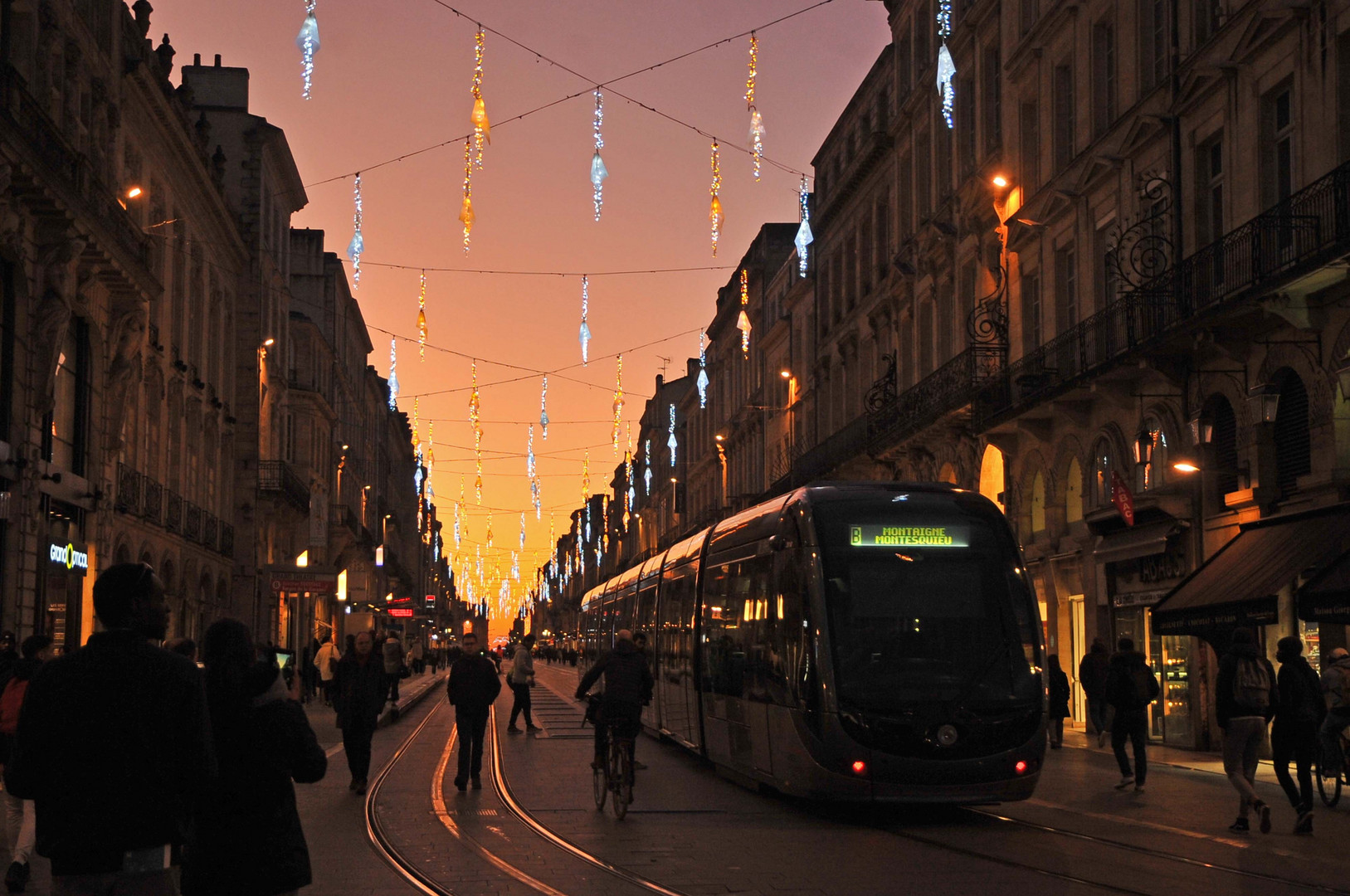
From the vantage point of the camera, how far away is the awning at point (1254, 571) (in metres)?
19.1

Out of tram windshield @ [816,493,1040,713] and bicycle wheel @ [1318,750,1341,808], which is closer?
tram windshield @ [816,493,1040,713]

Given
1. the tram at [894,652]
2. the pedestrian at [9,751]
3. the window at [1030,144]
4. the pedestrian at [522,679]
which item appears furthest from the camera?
the window at [1030,144]

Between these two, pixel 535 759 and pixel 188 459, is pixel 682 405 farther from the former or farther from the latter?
pixel 535 759

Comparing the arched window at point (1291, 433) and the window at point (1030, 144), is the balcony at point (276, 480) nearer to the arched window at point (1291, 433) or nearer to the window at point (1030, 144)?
the window at point (1030, 144)

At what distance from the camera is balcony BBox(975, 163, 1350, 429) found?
18.9 meters

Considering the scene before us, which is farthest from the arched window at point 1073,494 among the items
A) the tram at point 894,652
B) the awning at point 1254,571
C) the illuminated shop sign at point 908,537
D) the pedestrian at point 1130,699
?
the illuminated shop sign at point 908,537

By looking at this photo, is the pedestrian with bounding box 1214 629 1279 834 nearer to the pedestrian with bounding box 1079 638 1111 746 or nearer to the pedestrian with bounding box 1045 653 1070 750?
the pedestrian with bounding box 1045 653 1070 750

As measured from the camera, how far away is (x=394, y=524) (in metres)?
116

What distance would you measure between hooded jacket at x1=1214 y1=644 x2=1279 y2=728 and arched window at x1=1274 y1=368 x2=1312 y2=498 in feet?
24.4

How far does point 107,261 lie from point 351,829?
15.8 metres

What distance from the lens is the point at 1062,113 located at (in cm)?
2969

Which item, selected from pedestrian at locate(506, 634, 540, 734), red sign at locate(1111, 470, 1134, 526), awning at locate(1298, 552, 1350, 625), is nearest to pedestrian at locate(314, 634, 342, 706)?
pedestrian at locate(506, 634, 540, 734)

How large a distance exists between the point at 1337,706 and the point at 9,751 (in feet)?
37.4

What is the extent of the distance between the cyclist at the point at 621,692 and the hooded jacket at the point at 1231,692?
4853 mm
